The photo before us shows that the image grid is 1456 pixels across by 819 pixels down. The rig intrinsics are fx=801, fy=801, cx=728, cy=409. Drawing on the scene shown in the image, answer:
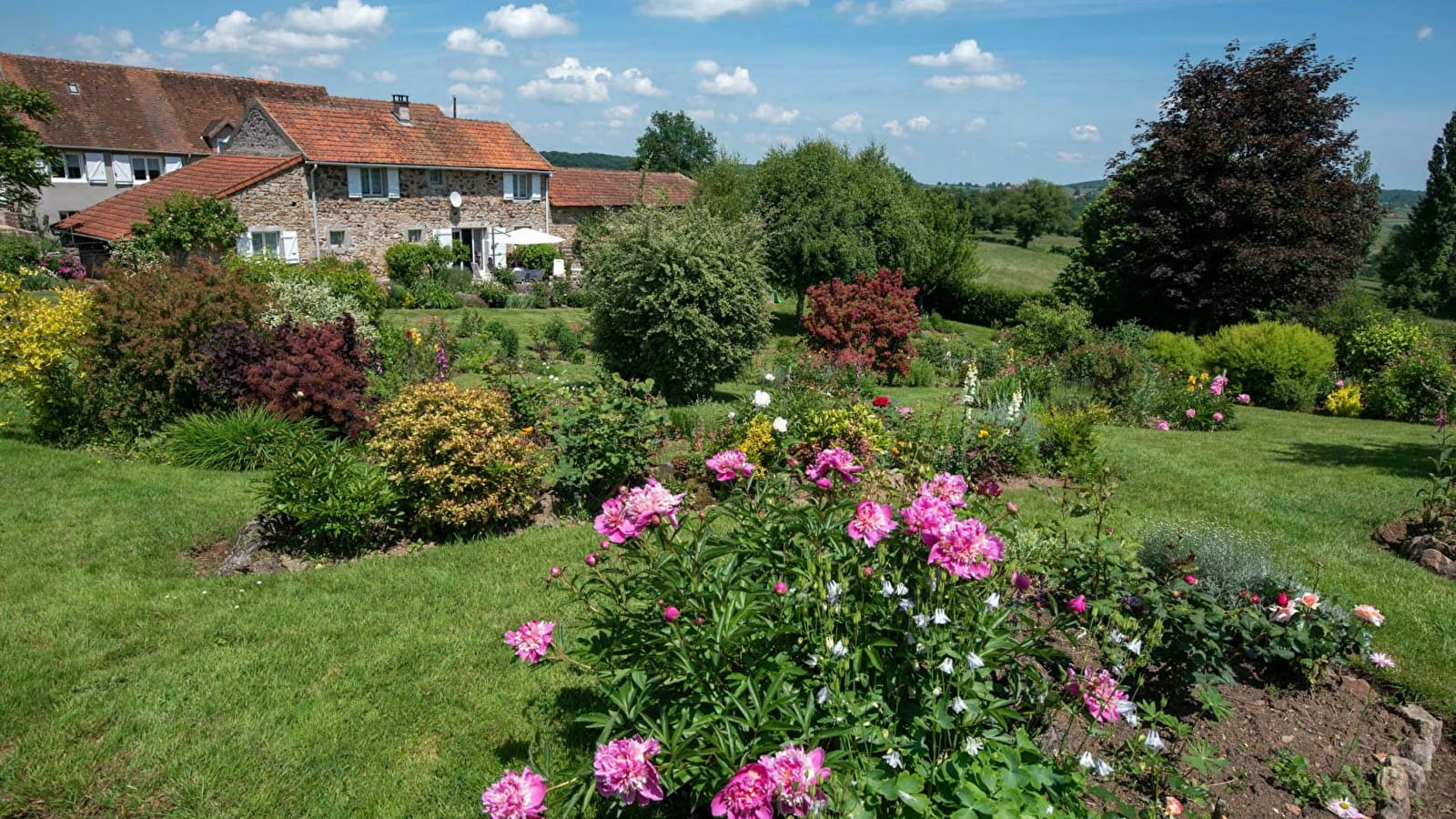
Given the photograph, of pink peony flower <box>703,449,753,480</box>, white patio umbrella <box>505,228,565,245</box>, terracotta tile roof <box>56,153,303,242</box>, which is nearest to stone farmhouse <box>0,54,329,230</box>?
terracotta tile roof <box>56,153,303,242</box>

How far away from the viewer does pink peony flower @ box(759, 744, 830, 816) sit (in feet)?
7.45

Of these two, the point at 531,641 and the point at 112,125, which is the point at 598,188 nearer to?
the point at 112,125

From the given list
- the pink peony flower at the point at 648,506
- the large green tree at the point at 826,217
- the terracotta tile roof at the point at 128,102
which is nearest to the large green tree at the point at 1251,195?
the large green tree at the point at 826,217

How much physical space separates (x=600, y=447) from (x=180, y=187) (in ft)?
88.5

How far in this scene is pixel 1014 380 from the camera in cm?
1045

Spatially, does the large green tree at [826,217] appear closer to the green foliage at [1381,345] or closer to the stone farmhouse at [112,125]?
the green foliage at [1381,345]

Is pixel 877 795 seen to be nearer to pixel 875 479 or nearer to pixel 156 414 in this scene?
pixel 875 479

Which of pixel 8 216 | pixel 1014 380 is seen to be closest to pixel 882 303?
pixel 1014 380

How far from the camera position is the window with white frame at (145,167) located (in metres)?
36.0

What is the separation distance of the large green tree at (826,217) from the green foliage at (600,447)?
19109 mm

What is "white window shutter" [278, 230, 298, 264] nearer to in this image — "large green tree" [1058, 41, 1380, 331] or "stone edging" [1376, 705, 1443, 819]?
"large green tree" [1058, 41, 1380, 331]

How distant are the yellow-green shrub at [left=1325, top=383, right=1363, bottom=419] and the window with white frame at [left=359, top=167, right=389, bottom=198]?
93.0 feet

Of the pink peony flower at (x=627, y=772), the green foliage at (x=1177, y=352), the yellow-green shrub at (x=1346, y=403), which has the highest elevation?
the pink peony flower at (x=627, y=772)

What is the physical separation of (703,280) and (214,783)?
8233 mm
